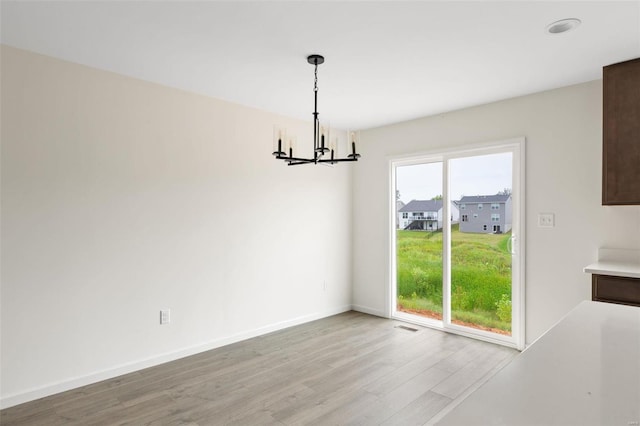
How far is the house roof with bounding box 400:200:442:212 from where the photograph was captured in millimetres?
4371

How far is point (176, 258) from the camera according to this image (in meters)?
3.43

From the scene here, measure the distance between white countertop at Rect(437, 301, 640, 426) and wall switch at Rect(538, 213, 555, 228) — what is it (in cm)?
258

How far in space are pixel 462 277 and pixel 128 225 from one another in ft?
11.4

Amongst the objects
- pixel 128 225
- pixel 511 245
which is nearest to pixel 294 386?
pixel 128 225

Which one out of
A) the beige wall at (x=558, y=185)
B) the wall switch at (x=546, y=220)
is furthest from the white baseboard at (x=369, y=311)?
the wall switch at (x=546, y=220)

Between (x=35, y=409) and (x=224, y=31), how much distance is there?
115 inches

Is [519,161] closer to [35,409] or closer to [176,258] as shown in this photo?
[176,258]

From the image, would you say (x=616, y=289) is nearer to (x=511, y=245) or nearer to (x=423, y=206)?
(x=511, y=245)

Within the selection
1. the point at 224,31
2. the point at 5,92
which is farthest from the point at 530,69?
the point at 5,92

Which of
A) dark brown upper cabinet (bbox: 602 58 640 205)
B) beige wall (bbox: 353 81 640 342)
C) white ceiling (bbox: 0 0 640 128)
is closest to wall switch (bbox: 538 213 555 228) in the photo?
beige wall (bbox: 353 81 640 342)

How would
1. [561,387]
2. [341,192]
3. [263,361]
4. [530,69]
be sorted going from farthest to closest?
[341,192], [263,361], [530,69], [561,387]

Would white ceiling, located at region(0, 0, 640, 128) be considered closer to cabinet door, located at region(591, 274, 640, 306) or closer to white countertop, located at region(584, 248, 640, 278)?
white countertop, located at region(584, 248, 640, 278)

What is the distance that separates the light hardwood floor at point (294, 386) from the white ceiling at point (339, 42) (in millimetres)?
2512

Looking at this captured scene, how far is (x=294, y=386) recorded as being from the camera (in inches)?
113
